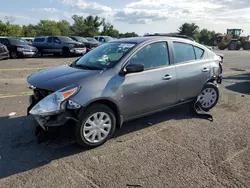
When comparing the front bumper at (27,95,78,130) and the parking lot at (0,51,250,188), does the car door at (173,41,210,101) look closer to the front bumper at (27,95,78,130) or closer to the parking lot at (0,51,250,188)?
the parking lot at (0,51,250,188)

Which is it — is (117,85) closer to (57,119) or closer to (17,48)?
(57,119)

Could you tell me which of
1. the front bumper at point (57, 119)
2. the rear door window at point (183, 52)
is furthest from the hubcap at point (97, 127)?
the rear door window at point (183, 52)

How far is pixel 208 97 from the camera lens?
224 inches

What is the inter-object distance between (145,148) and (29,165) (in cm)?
163

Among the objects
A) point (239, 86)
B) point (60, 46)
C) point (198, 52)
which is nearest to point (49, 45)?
point (60, 46)

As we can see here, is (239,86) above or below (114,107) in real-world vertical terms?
below

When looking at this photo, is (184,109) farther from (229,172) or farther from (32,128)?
(32,128)

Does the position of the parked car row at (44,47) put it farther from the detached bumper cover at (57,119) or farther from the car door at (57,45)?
the detached bumper cover at (57,119)

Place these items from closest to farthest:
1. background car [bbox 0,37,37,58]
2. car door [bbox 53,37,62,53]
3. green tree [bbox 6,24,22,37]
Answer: background car [bbox 0,37,37,58] < car door [bbox 53,37,62,53] < green tree [bbox 6,24,22,37]

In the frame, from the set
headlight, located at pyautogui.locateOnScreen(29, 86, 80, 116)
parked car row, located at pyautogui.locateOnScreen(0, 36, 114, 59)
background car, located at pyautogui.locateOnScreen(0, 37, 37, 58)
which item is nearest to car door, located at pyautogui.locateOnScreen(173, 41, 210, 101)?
headlight, located at pyautogui.locateOnScreen(29, 86, 80, 116)

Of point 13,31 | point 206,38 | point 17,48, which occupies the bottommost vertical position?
point 17,48

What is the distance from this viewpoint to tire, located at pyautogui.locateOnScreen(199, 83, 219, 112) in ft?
18.3

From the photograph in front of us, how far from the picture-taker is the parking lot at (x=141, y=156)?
3109mm

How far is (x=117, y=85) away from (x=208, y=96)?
2.56m
